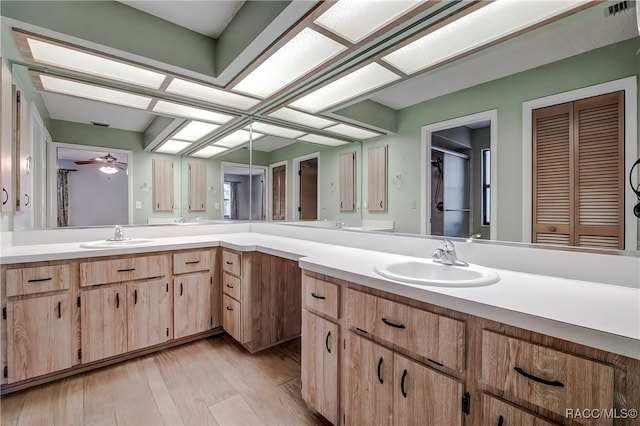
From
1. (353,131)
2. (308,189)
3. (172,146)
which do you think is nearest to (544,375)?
(353,131)

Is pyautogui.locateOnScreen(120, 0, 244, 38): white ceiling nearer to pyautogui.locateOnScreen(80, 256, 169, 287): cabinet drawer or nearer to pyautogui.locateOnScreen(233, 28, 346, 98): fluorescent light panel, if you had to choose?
pyautogui.locateOnScreen(233, 28, 346, 98): fluorescent light panel

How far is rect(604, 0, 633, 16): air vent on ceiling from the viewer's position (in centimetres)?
103

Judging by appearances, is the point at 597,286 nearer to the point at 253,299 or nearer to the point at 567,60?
the point at 567,60

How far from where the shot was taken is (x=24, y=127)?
196cm

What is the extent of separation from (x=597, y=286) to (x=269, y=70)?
7.72ft

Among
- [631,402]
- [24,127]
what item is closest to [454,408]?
[631,402]

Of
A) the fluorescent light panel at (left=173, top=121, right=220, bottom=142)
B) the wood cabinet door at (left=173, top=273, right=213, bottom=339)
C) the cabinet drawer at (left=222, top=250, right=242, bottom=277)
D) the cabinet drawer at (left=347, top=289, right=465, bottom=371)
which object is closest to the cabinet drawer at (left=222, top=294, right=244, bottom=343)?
the wood cabinet door at (left=173, top=273, right=213, bottom=339)

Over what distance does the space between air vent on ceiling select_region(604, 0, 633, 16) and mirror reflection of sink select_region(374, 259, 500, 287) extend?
1.09 m

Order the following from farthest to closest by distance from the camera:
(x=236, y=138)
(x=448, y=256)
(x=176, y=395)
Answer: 1. (x=236, y=138)
2. (x=176, y=395)
3. (x=448, y=256)

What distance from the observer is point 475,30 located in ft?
4.85

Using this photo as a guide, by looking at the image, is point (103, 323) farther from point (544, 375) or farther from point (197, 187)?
point (544, 375)

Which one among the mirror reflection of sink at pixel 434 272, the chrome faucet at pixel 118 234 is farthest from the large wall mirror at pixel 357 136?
the mirror reflection of sink at pixel 434 272

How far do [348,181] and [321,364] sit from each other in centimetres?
122

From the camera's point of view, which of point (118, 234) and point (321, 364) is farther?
point (118, 234)
